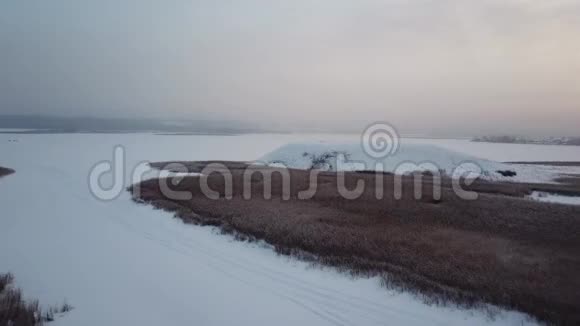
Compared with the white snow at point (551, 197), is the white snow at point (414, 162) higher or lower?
higher

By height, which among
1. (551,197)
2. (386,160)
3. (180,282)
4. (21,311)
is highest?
(386,160)

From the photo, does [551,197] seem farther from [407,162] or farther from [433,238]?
[407,162]

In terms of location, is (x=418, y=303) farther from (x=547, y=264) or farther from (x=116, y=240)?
(x=116, y=240)

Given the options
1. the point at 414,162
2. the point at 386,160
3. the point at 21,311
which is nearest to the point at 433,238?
the point at 21,311

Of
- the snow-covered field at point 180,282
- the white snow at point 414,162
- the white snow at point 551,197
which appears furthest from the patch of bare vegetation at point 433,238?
the white snow at point 414,162

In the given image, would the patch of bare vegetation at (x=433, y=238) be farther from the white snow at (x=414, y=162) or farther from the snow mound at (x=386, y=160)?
the snow mound at (x=386, y=160)

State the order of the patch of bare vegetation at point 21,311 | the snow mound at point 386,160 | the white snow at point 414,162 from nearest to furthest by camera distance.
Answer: the patch of bare vegetation at point 21,311, the white snow at point 414,162, the snow mound at point 386,160

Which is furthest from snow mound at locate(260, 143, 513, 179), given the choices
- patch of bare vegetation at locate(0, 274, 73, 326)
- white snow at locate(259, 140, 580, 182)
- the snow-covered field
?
patch of bare vegetation at locate(0, 274, 73, 326)

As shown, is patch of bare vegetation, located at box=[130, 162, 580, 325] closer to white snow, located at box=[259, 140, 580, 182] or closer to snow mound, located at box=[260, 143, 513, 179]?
white snow, located at box=[259, 140, 580, 182]

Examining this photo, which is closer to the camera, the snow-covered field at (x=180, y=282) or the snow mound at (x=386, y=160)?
the snow-covered field at (x=180, y=282)
